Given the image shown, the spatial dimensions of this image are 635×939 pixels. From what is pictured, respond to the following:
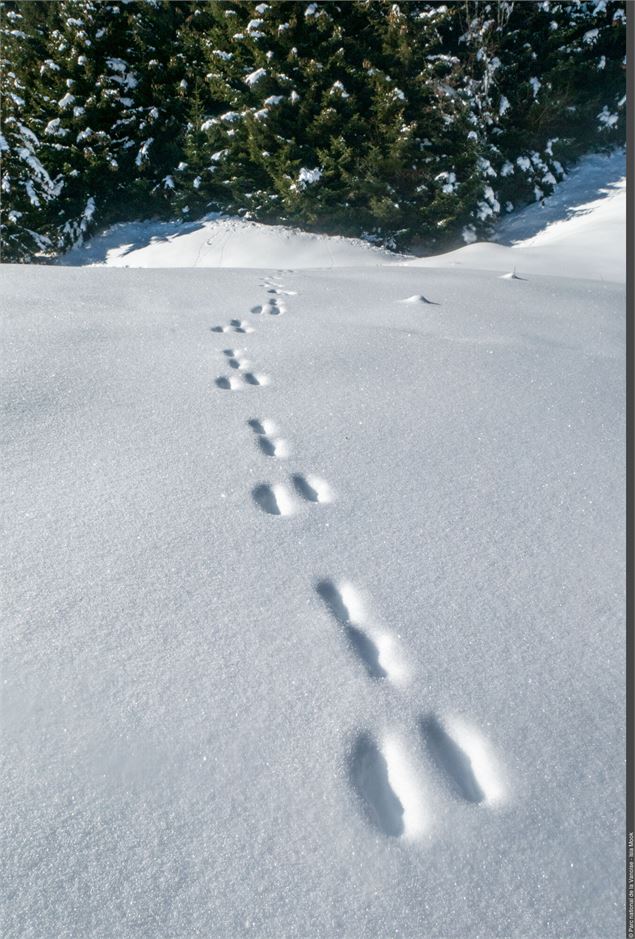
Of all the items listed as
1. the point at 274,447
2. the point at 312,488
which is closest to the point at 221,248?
the point at 274,447

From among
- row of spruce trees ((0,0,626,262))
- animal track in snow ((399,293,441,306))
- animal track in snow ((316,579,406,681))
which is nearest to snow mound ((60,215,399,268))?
row of spruce trees ((0,0,626,262))

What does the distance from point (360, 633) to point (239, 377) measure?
123 centimetres

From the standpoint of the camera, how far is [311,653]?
92cm

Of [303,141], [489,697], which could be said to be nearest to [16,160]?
[303,141]

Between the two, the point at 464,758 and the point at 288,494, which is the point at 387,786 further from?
the point at 288,494

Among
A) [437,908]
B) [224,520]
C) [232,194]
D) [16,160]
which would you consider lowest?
[437,908]

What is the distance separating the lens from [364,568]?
1.13m

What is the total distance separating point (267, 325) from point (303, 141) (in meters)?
6.73

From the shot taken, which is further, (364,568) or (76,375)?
(76,375)

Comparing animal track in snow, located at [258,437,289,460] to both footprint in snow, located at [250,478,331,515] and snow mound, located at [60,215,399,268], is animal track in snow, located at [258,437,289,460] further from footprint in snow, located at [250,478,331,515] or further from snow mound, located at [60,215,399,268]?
snow mound, located at [60,215,399,268]

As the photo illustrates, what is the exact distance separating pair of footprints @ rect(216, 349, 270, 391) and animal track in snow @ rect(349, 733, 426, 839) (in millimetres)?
1340

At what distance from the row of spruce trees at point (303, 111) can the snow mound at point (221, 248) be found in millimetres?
384

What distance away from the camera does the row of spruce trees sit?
24.3 feet

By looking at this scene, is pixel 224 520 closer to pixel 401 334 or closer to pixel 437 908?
pixel 437 908
